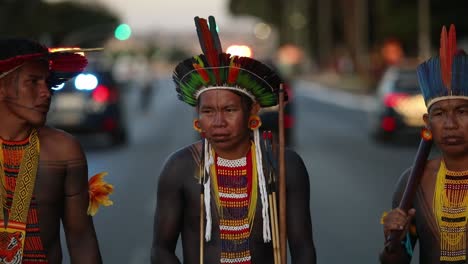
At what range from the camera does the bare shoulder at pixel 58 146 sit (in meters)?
4.63

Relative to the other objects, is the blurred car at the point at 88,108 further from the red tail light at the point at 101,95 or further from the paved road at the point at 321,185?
the paved road at the point at 321,185

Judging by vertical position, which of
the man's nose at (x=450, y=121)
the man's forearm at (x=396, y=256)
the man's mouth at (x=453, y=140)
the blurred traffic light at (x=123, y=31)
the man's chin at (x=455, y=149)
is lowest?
the man's forearm at (x=396, y=256)

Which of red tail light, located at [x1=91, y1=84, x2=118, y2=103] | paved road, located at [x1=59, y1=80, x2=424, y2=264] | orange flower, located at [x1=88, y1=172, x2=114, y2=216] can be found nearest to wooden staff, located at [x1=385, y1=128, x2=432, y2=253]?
orange flower, located at [x1=88, y1=172, x2=114, y2=216]

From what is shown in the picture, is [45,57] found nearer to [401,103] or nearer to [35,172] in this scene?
[35,172]

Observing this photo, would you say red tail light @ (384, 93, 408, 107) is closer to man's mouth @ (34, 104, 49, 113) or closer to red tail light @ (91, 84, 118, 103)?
red tail light @ (91, 84, 118, 103)

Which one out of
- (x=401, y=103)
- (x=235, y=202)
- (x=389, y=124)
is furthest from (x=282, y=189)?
(x=389, y=124)

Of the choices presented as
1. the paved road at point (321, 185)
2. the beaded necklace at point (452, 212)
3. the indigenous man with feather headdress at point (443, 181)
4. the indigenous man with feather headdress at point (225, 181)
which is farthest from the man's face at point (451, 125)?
the paved road at point (321, 185)

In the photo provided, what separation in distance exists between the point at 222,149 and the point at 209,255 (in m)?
0.43

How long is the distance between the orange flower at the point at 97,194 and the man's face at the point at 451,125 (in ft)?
4.32

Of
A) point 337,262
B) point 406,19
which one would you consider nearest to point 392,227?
point 337,262

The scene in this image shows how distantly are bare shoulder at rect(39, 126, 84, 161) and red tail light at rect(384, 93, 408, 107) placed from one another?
19.2 m

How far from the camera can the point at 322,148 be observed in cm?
2531

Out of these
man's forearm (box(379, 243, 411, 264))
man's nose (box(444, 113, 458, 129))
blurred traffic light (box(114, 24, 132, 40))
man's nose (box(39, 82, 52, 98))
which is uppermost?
blurred traffic light (box(114, 24, 132, 40))

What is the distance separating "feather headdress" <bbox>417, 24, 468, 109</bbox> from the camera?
482 centimetres
